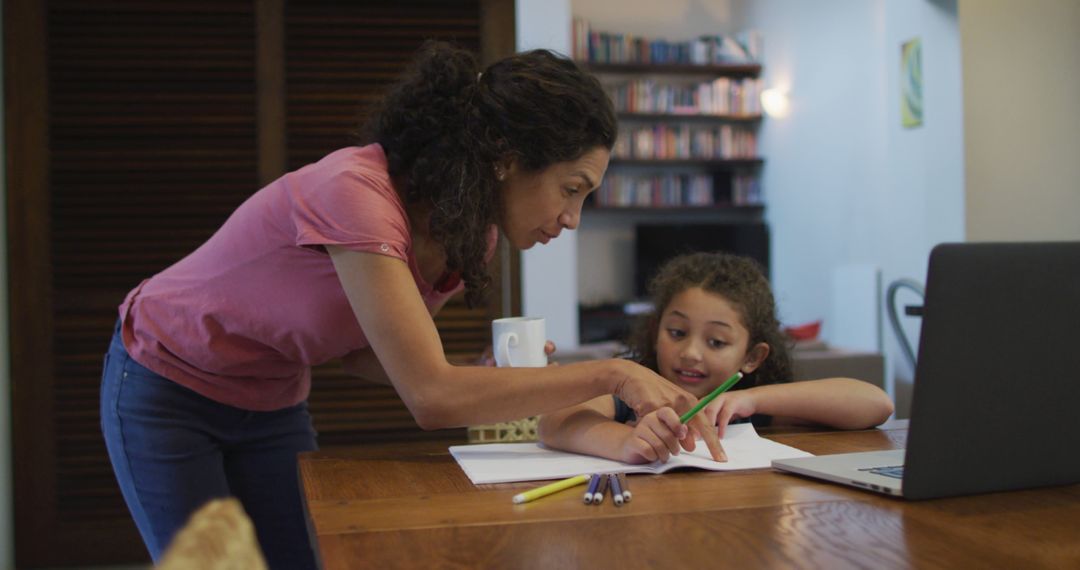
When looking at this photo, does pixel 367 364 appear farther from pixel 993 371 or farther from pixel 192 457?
pixel 993 371

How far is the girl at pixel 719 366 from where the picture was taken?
1.31 meters

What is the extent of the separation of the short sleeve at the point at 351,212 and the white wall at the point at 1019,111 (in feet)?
11.9

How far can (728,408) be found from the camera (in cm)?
144

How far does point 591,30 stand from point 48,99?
4823 mm

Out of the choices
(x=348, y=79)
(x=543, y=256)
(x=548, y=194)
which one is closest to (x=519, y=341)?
(x=548, y=194)

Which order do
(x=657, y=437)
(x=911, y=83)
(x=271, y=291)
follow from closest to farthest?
(x=657, y=437), (x=271, y=291), (x=911, y=83)

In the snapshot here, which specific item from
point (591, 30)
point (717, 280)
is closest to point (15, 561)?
point (717, 280)

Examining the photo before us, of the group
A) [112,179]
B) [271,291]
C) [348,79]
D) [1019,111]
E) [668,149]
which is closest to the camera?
[271,291]

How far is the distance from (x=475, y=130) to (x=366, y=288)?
31cm

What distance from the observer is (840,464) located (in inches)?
43.1

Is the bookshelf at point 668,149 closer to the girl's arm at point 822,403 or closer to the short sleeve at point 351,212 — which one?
the girl's arm at point 822,403

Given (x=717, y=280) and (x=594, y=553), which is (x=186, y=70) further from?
(x=594, y=553)

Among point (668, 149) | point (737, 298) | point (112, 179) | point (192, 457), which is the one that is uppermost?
point (668, 149)

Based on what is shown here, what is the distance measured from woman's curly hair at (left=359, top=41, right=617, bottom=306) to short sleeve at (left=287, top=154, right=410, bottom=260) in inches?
2.8
